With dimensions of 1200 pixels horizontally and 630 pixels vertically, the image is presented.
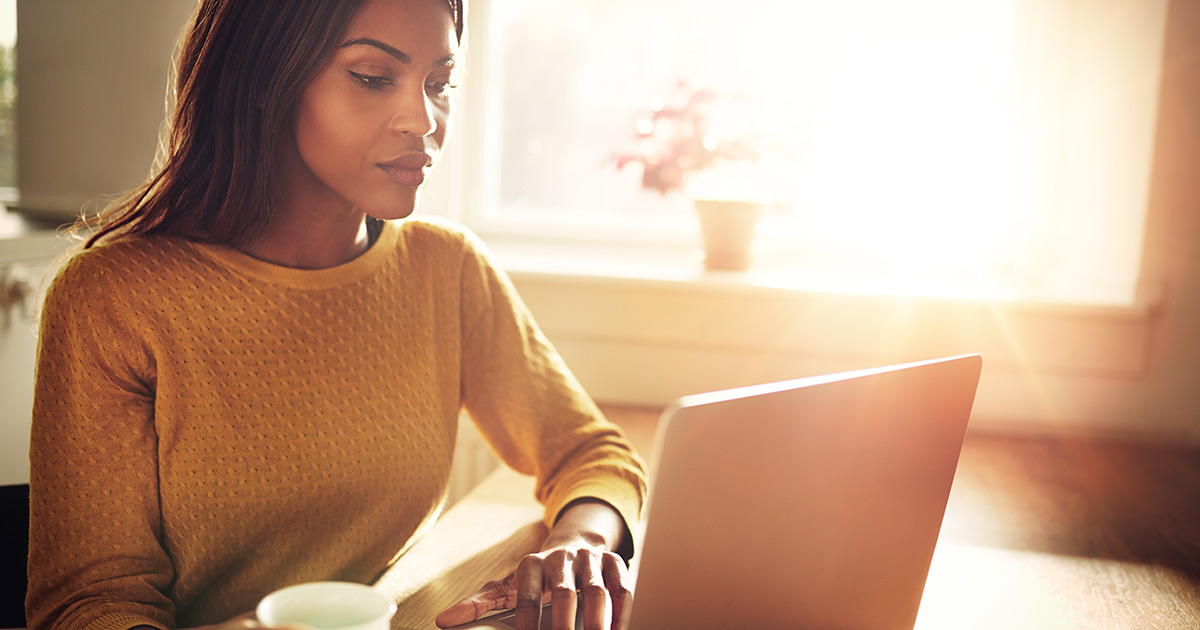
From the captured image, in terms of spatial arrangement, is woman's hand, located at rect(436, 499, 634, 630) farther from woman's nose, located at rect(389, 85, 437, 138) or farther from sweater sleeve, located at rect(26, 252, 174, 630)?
woman's nose, located at rect(389, 85, 437, 138)

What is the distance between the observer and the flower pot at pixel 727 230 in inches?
69.9

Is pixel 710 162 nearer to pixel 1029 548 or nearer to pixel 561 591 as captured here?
pixel 1029 548

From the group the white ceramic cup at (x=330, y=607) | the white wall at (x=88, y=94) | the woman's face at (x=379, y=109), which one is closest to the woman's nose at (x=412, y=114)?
the woman's face at (x=379, y=109)

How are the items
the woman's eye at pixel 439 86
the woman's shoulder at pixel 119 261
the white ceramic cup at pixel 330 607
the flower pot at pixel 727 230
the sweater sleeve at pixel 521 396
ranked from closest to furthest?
the white ceramic cup at pixel 330 607 < the woman's shoulder at pixel 119 261 < the woman's eye at pixel 439 86 < the sweater sleeve at pixel 521 396 < the flower pot at pixel 727 230

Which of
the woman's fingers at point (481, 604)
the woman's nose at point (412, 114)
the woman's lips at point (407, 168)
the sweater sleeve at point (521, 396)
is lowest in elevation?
the woman's fingers at point (481, 604)

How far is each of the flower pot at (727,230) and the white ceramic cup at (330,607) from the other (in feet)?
4.39

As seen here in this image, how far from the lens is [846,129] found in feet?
6.54

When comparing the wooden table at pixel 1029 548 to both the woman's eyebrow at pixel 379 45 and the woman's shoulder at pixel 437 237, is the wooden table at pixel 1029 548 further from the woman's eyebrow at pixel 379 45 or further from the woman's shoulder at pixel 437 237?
the woman's eyebrow at pixel 379 45

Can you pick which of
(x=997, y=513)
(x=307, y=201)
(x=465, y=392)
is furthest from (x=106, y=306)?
(x=997, y=513)

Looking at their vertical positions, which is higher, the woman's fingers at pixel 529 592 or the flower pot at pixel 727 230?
the flower pot at pixel 727 230

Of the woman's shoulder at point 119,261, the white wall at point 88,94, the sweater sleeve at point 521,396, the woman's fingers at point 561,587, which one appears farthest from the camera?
the white wall at point 88,94

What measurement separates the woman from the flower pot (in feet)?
2.56

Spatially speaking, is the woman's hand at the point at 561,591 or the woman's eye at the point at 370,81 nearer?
the woman's hand at the point at 561,591

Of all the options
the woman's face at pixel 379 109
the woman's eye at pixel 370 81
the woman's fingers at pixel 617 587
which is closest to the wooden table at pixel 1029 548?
the woman's fingers at pixel 617 587
